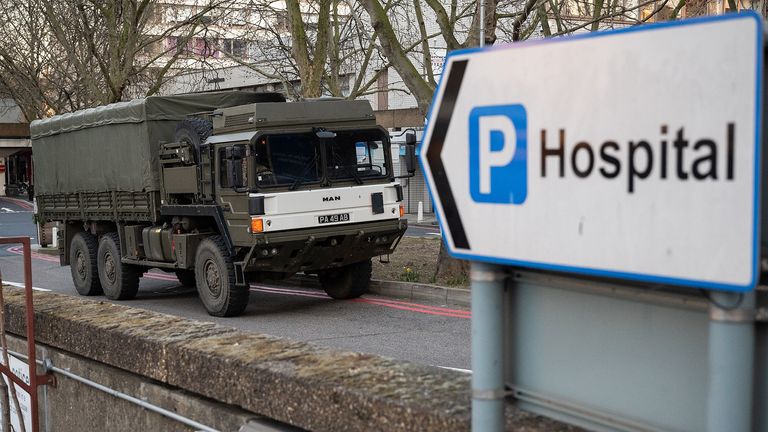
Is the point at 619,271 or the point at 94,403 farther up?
the point at 619,271

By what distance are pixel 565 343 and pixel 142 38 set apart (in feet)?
108

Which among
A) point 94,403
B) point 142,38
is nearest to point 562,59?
point 94,403

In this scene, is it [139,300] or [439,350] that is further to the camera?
[139,300]

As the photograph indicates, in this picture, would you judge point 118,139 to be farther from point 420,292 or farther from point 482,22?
point 482,22

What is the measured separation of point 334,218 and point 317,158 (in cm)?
89

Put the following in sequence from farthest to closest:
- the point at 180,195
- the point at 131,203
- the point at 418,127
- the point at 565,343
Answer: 1. the point at 418,127
2. the point at 131,203
3. the point at 180,195
4. the point at 565,343

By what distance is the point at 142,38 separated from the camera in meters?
33.2

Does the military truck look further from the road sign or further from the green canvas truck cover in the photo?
the road sign

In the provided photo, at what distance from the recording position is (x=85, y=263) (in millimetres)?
17359

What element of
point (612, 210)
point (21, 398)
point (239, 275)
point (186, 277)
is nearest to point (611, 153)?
point (612, 210)

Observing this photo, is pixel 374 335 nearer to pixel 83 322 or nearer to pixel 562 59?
pixel 83 322

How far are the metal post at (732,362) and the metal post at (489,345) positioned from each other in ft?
1.97

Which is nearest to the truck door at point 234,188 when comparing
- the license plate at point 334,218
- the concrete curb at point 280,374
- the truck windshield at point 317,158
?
the truck windshield at point 317,158

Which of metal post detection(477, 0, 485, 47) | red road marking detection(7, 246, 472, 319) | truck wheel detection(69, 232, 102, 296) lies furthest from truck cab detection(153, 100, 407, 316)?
truck wheel detection(69, 232, 102, 296)
